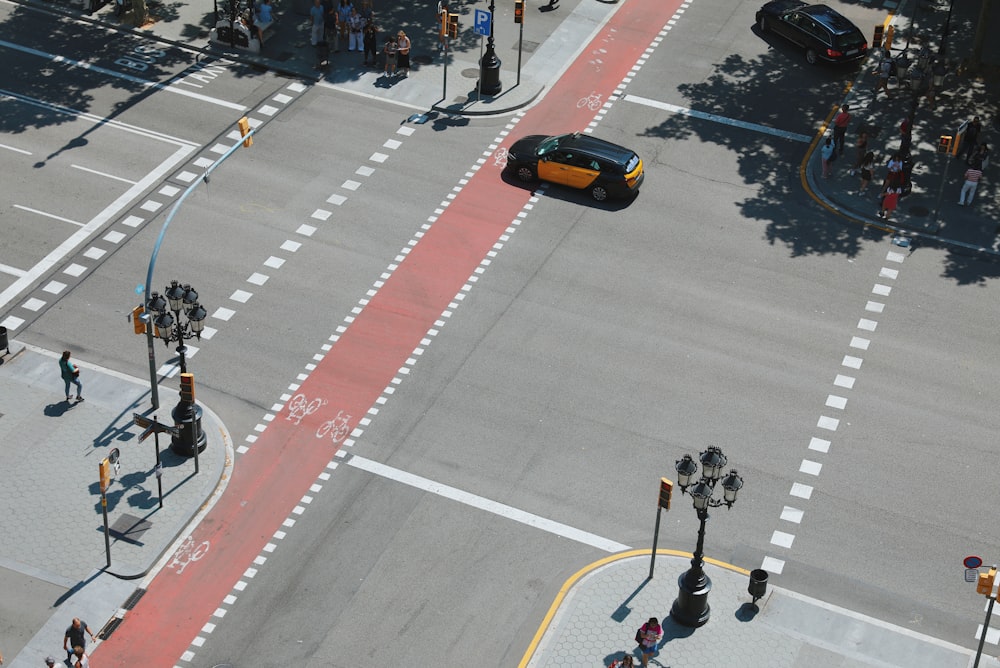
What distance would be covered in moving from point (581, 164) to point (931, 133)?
42.8 feet

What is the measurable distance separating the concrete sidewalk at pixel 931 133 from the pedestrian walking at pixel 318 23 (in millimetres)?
18216

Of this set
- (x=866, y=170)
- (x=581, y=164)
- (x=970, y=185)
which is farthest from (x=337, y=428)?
(x=970, y=185)

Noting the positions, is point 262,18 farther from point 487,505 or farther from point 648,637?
point 648,637

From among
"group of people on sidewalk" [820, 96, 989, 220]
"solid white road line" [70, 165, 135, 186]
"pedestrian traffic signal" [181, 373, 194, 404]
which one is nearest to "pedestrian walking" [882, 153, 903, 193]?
"group of people on sidewalk" [820, 96, 989, 220]

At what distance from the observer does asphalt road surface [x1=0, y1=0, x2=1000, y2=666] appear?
113 ft

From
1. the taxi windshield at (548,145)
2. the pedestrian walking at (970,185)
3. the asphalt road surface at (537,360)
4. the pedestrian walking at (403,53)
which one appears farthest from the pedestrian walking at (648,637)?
the pedestrian walking at (403,53)

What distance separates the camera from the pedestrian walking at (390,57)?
5303 cm

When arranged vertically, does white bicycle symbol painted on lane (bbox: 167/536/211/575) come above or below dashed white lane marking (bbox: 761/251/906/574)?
below

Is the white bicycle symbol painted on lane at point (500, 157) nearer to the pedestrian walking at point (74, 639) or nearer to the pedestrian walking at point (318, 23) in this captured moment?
the pedestrian walking at point (318, 23)

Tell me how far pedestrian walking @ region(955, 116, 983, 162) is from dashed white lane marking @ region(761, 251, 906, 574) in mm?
6300

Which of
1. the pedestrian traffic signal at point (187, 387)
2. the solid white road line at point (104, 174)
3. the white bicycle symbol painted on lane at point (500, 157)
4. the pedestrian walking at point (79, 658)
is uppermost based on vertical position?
the pedestrian traffic signal at point (187, 387)

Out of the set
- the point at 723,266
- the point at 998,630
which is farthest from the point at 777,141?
the point at 998,630

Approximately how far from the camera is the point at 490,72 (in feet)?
171

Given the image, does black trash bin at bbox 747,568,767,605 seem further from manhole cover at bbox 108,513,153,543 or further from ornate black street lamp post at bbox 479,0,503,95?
ornate black street lamp post at bbox 479,0,503,95
